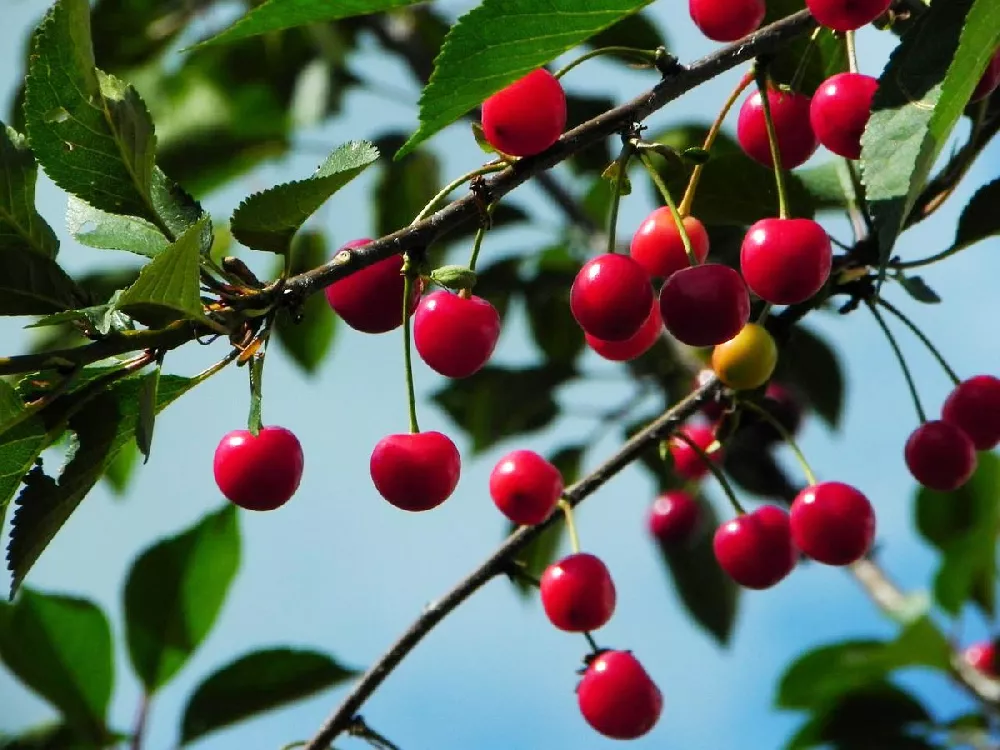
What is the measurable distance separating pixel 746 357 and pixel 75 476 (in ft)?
3.41

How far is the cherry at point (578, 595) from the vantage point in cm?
201

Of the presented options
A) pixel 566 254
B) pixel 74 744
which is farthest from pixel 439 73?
pixel 566 254

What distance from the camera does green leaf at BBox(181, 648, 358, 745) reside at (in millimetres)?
2850

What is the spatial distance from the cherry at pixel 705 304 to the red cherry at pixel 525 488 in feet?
1.65

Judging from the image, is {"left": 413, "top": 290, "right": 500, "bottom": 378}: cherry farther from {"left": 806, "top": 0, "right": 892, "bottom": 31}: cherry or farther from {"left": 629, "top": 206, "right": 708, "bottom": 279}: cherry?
{"left": 806, "top": 0, "right": 892, "bottom": 31}: cherry

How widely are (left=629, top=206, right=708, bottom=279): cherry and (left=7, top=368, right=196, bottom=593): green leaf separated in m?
0.84

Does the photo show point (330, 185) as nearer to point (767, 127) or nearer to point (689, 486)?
point (767, 127)

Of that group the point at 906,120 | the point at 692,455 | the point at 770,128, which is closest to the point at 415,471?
the point at 770,128

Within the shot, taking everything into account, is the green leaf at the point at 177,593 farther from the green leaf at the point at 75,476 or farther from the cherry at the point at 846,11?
the cherry at the point at 846,11

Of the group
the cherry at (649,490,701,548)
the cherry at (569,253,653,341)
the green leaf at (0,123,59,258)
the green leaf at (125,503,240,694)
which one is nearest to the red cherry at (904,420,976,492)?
the cherry at (569,253,653,341)

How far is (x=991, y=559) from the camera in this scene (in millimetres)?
4734

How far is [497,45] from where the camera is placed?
1.39 meters

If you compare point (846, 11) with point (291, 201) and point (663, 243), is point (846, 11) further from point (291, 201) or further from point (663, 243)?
point (291, 201)

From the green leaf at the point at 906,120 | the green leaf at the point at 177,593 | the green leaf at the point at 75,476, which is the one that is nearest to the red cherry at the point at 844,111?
the green leaf at the point at 906,120
